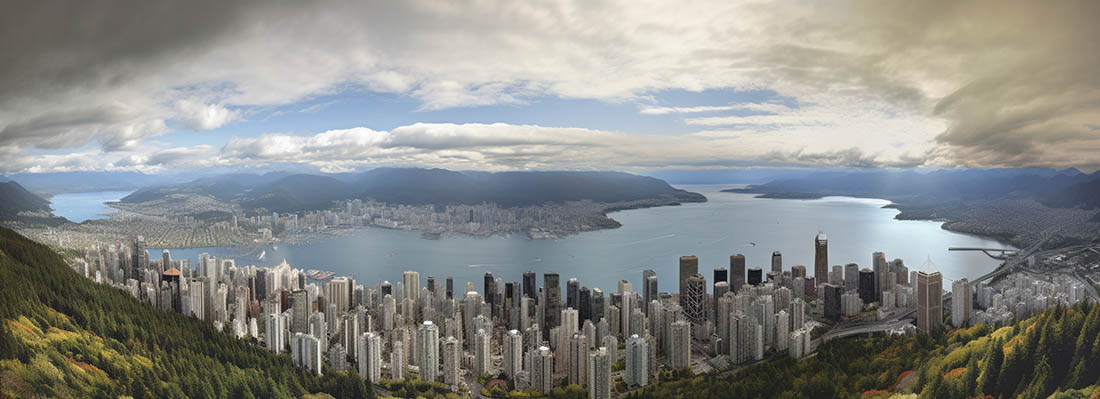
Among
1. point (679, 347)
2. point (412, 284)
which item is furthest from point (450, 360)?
point (412, 284)

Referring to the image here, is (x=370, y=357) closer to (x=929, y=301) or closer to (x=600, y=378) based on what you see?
(x=600, y=378)

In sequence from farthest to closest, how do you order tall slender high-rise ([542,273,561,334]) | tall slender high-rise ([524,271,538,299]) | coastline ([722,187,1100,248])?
1. tall slender high-rise ([524,271,538,299])
2. tall slender high-rise ([542,273,561,334])
3. coastline ([722,187,1100,248])

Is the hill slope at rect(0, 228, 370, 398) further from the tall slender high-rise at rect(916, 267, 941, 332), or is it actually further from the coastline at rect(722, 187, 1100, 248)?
the coastline at rect(722, 187, 1100, 248)

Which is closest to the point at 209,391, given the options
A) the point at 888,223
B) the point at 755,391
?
the point at 755,391

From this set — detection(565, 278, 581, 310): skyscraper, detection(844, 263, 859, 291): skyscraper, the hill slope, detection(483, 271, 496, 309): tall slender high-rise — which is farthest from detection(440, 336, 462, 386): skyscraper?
detection(844, 263, 859, 291): skyscraper

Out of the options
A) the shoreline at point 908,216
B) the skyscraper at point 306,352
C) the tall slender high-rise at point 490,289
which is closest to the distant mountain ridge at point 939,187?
the shoreline at point 908,216

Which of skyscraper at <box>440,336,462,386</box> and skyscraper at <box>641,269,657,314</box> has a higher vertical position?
skyscraper at <box>641,269,657,314</box>
